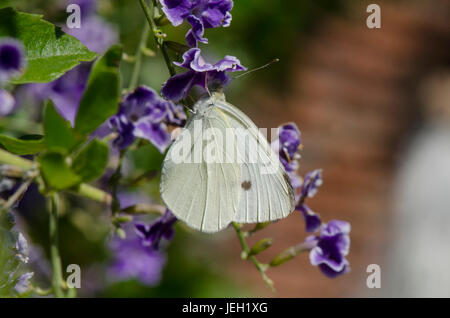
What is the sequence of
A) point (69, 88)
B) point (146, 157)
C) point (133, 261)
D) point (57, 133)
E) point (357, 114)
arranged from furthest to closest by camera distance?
point (357, 114)
point (146, 157)
point (133, 261)
point (69, 88)
point (57, 133)

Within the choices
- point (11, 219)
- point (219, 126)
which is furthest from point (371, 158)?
point (11, 219)

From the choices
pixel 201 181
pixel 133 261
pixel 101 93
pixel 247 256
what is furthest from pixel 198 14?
pixel 133 261

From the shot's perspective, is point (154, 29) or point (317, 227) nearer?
point (154, 29)

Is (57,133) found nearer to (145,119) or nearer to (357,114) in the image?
(145,119)

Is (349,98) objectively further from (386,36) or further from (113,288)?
(113,288)
